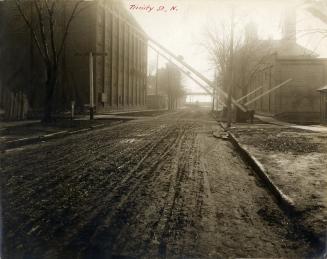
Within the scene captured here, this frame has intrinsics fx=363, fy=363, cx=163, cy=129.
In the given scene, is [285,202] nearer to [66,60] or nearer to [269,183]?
[269,183]

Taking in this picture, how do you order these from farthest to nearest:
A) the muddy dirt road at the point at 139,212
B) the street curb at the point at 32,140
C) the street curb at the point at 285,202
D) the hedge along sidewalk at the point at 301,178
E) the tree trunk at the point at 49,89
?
the tree trunk at the point at 49,89
the street curb at the point at 32,140
the hedge along sidewalk at the point at 301,178
the street curb at the point at 285,202
the muddy dirt road at the point at 139,212

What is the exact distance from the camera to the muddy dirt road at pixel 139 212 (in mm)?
3410

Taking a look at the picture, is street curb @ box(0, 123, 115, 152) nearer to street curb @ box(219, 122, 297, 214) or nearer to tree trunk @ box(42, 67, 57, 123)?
tree trunk @ box(42, 67, 57, 123)

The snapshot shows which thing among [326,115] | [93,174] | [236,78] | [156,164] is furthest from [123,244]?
[236,78]

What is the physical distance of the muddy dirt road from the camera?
3.41 m

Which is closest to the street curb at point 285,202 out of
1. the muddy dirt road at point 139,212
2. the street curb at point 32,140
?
the muddy dirt road at point 139,212

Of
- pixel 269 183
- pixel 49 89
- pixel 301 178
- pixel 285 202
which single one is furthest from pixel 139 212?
pixel 49 89

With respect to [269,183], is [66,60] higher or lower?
higher

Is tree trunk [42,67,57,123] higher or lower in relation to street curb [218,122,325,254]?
higher

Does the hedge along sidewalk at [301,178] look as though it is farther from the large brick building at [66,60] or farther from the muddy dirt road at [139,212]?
the large brick building at [66,60]

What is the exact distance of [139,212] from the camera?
14.8 feet

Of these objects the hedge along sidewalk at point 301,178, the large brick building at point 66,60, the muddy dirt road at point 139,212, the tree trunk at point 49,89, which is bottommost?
the muddy dirt road at point 139,212

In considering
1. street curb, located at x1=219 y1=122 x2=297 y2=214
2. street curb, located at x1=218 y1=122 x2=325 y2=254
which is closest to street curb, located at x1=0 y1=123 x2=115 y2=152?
street curb, located at x1=219 y1=122 x2=297 y2=214

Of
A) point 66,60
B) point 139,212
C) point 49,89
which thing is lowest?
point 139,212
